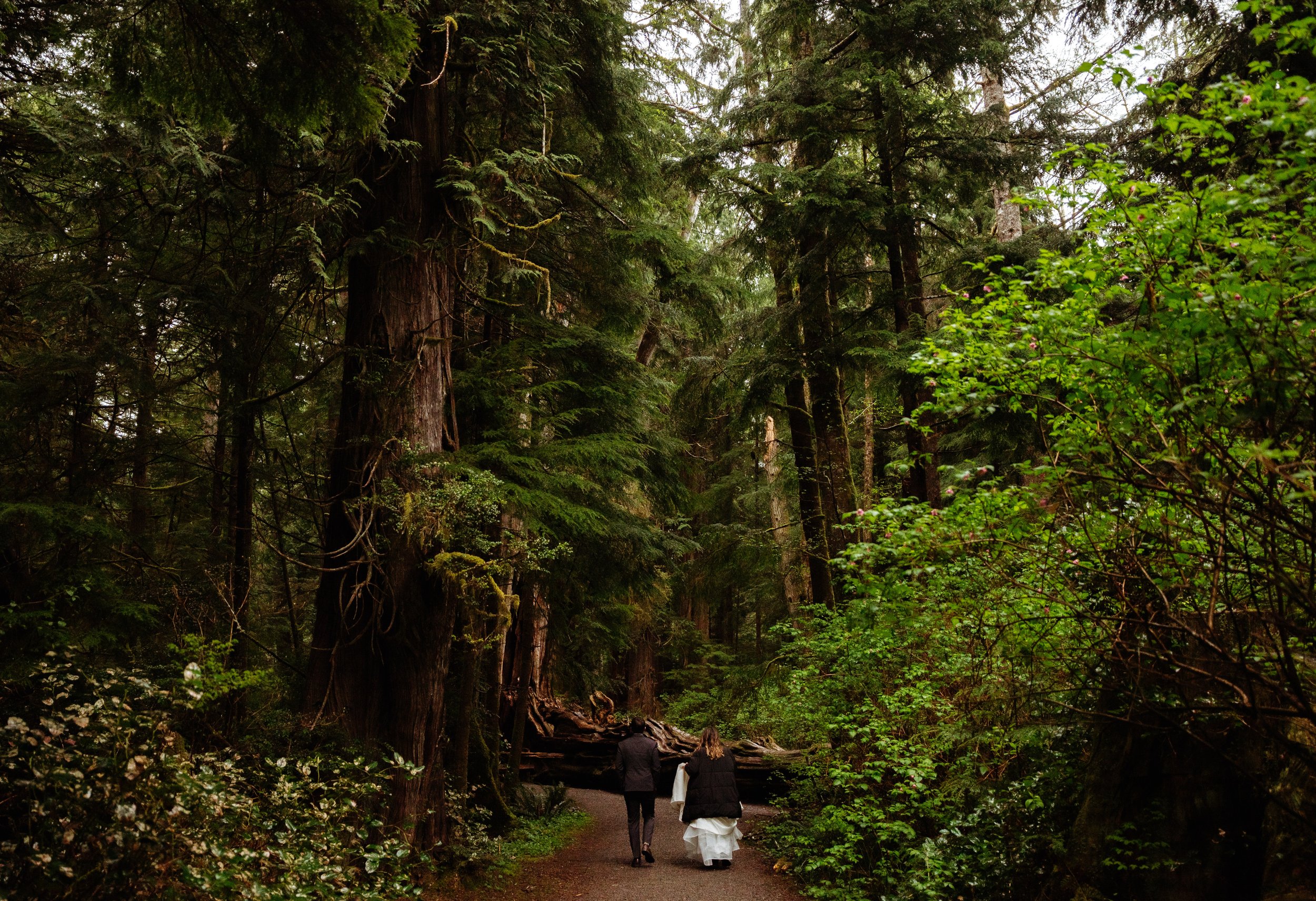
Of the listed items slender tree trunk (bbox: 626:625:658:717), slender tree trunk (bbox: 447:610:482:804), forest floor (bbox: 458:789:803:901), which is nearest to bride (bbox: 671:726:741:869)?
forest floor (bbox: 458:789:803:901)

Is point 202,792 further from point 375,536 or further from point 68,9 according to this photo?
point 68,9

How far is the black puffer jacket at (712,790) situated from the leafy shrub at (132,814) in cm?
523

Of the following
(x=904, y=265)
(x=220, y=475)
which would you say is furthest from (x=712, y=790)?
(x=904, y=265)

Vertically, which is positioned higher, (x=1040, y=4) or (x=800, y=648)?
(x=1040, y=4)

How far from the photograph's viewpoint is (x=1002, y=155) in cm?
1118

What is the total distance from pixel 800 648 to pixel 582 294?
5.88 metres

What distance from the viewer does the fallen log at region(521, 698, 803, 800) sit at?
570 inches

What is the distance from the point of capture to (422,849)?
7.66 metres

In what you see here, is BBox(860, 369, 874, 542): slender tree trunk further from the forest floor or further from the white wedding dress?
the forest floor

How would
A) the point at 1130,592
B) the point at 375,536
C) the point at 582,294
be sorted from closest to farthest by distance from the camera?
the point at 1130,592 < the point at 375,536 < the point at 582,294

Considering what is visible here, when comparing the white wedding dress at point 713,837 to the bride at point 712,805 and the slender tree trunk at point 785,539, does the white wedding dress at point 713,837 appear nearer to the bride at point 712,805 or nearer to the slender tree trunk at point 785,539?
the bride at point 712,805

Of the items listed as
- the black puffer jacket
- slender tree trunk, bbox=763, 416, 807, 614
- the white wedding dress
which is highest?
slender tree trunk, bbox=763, 416, 807, 614

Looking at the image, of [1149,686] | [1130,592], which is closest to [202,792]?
[1130,592]

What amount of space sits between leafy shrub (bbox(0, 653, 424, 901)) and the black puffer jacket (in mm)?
5233
